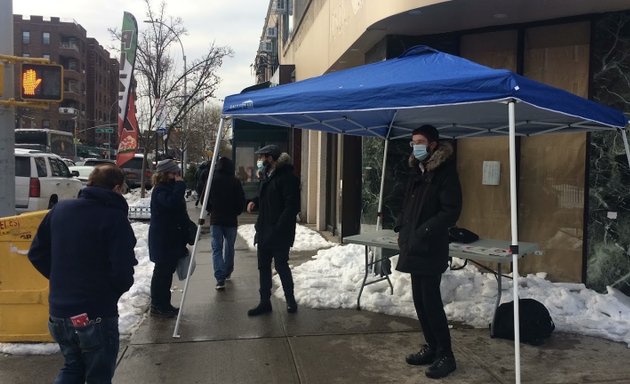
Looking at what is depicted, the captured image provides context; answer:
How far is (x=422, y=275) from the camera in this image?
4.12m

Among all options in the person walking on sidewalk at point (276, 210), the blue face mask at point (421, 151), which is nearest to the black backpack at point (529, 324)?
the blue face mask at point (421, 151)

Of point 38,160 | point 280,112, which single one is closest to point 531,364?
point 280,112

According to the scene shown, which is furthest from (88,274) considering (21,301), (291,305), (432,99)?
(291,305)

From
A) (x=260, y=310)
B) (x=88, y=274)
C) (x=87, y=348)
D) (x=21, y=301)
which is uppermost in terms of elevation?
(x=88, y=274)

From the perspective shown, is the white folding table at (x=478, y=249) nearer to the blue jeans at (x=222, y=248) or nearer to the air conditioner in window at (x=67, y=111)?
the blue jeans at (x=222, y=248)

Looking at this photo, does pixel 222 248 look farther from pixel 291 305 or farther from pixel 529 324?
pixel 529 324

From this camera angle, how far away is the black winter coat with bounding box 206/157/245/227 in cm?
682

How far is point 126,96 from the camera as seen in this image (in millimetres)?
12008

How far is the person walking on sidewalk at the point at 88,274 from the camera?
2.87 m

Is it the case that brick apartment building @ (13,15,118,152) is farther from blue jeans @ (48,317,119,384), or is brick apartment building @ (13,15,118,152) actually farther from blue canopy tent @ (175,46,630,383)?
blue jeans @ (48,317,119,384)

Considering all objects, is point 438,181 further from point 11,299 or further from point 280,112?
point 11,299

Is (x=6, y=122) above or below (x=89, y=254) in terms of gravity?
above

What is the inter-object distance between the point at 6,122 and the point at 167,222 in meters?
2.33

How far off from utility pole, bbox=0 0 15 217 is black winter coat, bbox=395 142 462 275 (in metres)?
4.56
